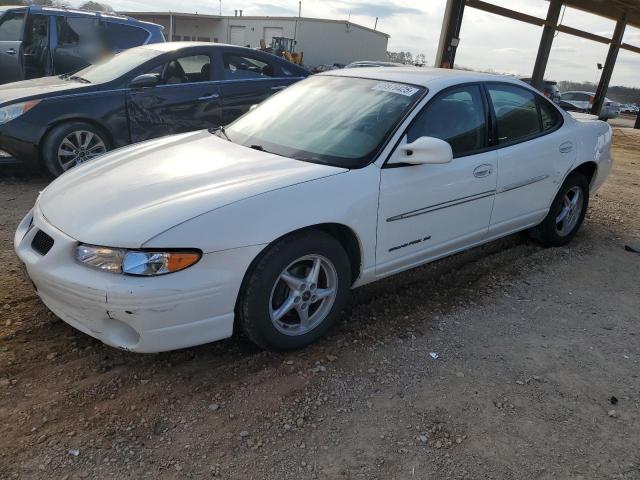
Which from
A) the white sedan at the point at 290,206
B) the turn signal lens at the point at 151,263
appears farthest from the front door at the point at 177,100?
the turn signal lens at the point at 151,263

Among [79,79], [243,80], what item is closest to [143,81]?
[79,79]

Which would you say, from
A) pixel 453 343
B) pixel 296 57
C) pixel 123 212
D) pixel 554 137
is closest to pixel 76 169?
pixel 123 212

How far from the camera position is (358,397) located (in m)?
2.71

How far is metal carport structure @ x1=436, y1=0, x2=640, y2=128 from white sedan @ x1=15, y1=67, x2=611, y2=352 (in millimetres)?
9617

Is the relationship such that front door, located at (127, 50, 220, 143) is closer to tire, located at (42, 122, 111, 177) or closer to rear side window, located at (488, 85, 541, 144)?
tire, located at (42, 122, 111, 177)

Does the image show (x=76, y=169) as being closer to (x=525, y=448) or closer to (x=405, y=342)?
(x=405, y=342)

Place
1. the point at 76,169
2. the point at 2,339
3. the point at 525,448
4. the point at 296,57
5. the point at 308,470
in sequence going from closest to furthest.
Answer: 1. the point at 308,470
2. the point at 525,448
3. the point at 2,339
4. the point at 76,169
5. the point at 296,57

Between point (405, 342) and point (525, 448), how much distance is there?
0.95m

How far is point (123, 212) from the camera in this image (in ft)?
8.70

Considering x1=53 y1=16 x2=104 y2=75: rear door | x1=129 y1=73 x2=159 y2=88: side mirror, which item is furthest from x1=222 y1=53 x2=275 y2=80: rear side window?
x1=53 y1=16 x2=104 y2=75: rear door

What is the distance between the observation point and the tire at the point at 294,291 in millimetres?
2707

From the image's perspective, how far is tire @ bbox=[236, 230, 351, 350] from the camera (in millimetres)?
2707

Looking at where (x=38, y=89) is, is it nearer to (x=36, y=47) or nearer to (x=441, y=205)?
(x=36, y=47)

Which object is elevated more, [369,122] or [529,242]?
[369,122]
